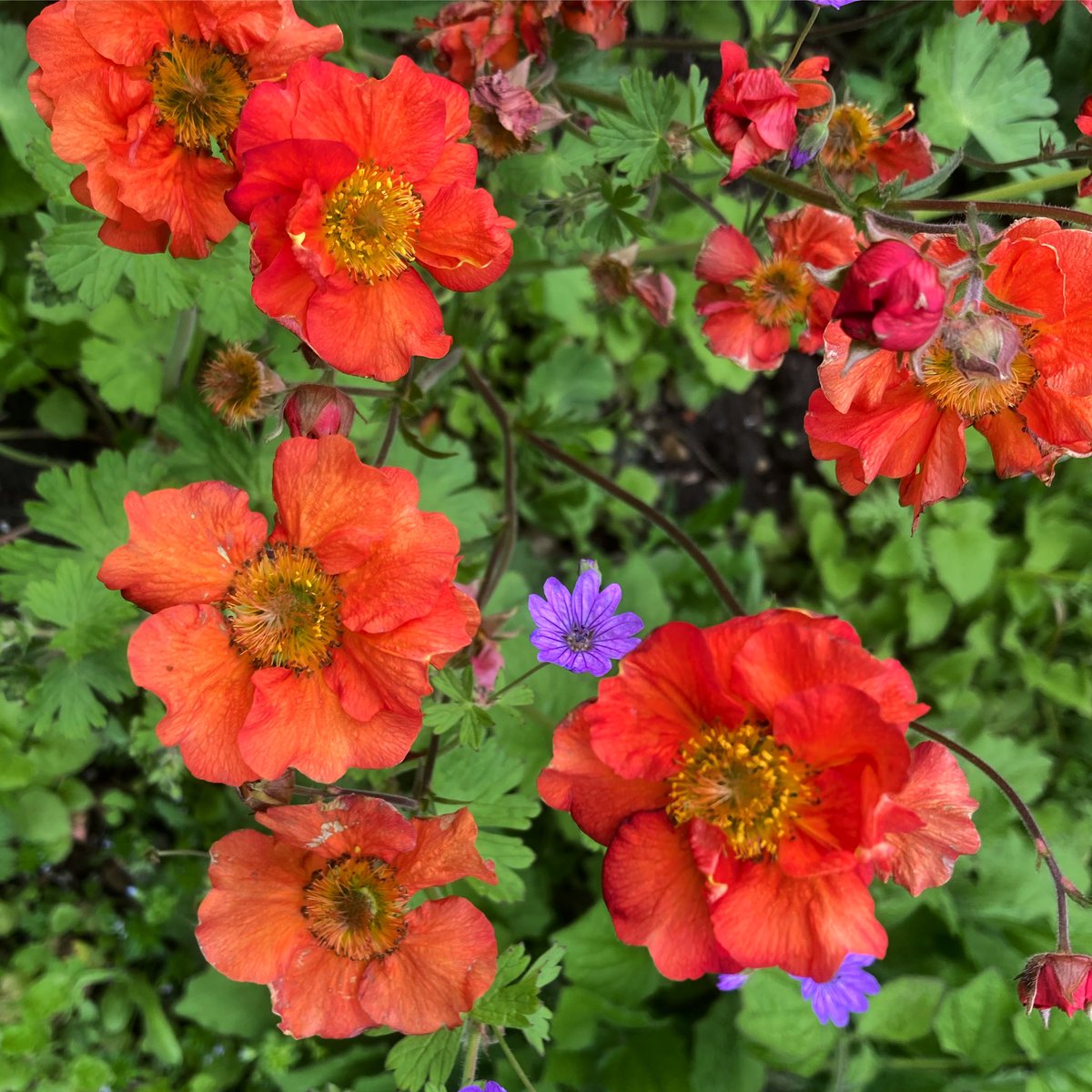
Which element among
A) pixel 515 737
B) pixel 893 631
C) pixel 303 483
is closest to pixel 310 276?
pixel 303 483

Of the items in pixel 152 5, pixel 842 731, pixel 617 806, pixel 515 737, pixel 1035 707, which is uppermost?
pixel 152 5

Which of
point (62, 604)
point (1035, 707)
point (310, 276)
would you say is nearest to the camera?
point (310, 276)

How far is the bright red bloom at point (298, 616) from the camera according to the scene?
4.05 feet

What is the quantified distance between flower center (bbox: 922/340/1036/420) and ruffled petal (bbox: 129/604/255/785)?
99cm

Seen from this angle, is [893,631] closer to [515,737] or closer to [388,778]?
[515,737]

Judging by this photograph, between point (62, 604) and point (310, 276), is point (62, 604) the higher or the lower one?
the lower one

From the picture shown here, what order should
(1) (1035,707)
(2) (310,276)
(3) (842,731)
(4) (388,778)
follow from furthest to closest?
(1) (1035,707) → (4) (388,778) → (2) (310,276) → (3) (842,731)

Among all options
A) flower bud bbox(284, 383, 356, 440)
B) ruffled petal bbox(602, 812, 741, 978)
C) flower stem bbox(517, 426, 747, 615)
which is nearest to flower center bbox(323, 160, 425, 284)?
flower bud bbox(284, 383, 356, 440)

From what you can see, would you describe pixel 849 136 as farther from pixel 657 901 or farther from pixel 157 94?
pixel 657 901

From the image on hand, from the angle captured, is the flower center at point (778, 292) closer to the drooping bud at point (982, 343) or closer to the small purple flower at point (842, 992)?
Result: the drooping bud at point (982, 343)

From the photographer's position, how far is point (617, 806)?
1230mm

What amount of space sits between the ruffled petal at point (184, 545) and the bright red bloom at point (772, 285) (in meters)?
0.87

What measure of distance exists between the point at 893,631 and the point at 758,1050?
1.29 m

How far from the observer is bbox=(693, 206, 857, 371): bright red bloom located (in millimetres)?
1602
